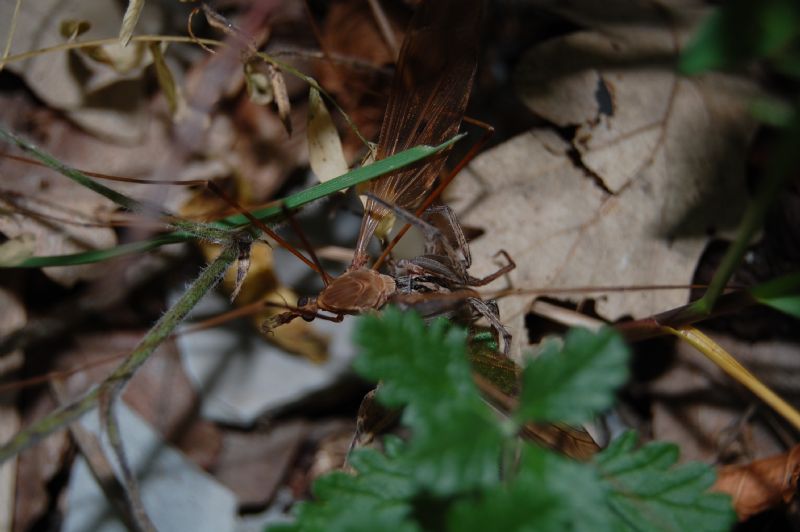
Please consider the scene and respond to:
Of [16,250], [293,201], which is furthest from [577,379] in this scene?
[16,250]

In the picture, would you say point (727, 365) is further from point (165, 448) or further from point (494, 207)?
point (165, 448)

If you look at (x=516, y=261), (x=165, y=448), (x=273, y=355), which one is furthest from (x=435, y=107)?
(x=165, y=448)

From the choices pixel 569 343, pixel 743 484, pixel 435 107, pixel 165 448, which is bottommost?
pixel 165 448

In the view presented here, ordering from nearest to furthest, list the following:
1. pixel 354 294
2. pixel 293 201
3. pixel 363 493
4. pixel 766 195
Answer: pixel 766 195
pixel 363 493
pixel 354 294
pixel 293 201

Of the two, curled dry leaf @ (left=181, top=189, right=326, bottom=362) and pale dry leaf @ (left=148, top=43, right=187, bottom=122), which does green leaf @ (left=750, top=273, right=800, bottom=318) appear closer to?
curled dry leaf @ (left=181, top=189, right=326, bottom=362)

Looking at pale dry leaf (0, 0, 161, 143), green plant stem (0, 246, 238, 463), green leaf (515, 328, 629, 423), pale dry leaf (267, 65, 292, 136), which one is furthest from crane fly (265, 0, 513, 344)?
pale dry leaf (0, 0, 161, 143)

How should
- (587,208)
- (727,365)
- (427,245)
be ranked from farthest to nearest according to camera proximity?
(587,208) < (427,245) < (727,365)

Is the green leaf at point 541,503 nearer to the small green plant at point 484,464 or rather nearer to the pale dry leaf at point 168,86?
the small green plant at point 484,464

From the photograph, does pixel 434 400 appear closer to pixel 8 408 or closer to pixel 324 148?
pixel 324 148
